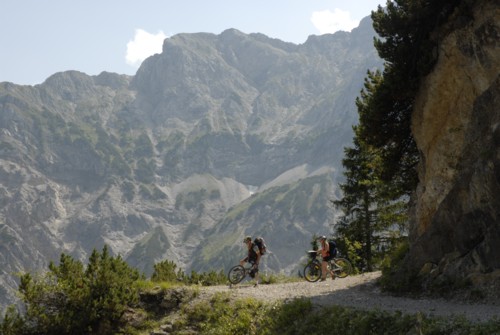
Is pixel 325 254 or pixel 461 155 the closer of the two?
pixel 461 155

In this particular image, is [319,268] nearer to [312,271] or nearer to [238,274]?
[312,271]

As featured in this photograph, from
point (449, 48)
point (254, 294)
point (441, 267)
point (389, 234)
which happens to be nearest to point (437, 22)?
point (449, 48)

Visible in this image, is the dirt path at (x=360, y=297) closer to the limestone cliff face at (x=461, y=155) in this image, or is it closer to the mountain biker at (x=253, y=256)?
the mountain biker at (x=253, y=256)

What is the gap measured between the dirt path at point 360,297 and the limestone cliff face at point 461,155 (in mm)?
1622

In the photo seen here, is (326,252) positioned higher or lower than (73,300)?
higher

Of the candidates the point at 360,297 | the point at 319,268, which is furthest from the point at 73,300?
the point at 319,268

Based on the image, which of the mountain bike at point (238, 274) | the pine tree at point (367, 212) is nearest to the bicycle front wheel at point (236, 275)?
the mountain bike at point (238, 274)

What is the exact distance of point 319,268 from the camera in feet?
84.9

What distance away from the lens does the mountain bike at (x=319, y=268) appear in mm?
25938

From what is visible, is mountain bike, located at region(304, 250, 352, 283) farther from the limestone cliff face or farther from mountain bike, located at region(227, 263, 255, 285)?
the limestone cliff face

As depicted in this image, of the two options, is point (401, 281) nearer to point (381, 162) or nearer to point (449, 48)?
point (381, 162)

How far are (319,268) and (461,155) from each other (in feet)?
30.5

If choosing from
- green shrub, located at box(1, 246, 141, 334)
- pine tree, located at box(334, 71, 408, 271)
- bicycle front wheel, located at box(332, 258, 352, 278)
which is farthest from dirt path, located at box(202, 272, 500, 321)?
pine tree, located at box(334, 71, 408, 271)

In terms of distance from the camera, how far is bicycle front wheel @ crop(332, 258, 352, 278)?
26.2 metres
